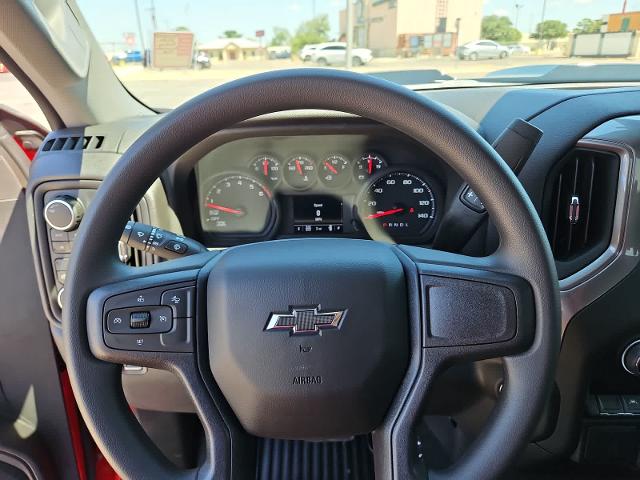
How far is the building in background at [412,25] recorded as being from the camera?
78.7 inches

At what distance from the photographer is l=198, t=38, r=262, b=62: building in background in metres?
1.88

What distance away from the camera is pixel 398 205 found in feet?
6.29

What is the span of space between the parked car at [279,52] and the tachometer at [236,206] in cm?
40

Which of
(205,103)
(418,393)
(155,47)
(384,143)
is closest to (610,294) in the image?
(384,143)

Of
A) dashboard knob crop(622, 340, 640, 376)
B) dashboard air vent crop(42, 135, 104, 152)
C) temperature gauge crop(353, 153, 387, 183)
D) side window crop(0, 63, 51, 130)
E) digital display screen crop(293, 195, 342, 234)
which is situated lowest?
dashboard knob crop(622, 340, 640, 376)

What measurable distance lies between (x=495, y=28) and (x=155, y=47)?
117 cm

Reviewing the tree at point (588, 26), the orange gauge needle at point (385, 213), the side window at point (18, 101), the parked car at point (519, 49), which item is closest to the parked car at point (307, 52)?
the orange gauge needle at point (385, 213)

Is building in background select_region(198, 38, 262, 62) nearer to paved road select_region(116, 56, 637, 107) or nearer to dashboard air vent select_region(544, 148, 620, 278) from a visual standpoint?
paved road select_region(116, 56, 637, 107)

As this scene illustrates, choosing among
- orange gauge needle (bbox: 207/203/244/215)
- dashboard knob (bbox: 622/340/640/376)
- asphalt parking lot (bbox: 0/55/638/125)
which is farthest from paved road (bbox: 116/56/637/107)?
dashboard knob (bbox: 622/340/640/376)

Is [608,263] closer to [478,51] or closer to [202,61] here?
[478,51]

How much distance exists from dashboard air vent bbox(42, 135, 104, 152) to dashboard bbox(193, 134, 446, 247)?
0.31 m

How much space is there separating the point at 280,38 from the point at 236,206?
24.6 inches

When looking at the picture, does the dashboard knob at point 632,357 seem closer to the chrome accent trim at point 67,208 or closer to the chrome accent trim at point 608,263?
the chrome accent trim at point 608,263

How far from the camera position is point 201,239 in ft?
6.42
